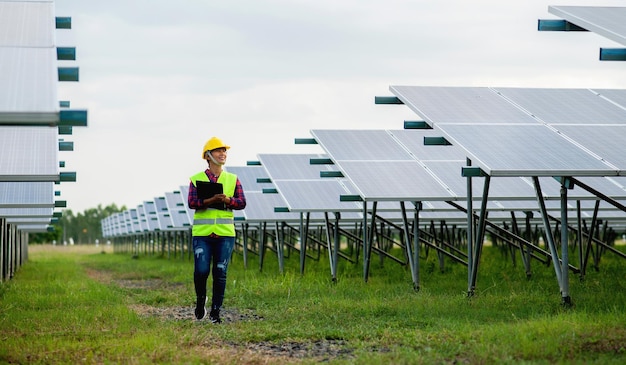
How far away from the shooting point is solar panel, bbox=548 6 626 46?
9312 millimetres

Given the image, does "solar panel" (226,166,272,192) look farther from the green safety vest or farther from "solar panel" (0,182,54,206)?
the green safety vest

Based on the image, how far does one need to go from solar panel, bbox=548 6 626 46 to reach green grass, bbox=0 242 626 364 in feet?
8.53

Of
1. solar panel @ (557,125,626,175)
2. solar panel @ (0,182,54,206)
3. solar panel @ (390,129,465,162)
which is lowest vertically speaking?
solar panel @ (0,182,54,206)

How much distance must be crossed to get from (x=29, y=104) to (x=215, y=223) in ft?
15.1

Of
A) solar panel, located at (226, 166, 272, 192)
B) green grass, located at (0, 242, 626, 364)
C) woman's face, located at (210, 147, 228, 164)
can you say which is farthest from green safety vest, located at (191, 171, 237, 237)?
solar panel, located at (226, 166, 272, 192)

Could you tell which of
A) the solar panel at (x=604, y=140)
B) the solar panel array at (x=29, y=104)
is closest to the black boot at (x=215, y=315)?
the solar panel array at (x=29, y=104)

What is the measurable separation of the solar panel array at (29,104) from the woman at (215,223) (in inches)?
59.3

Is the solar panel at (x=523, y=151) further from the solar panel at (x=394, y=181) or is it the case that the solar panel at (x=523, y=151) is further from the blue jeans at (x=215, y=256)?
the blue jeans at (x=215, y=256)

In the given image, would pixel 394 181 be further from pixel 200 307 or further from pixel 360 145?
pixel 200 307

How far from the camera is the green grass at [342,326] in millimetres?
7898

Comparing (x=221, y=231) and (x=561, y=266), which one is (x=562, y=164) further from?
(x=221, y=231)

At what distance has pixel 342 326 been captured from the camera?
33.1 feet

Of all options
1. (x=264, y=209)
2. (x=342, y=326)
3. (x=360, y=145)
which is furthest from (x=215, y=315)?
(x=264, y=209)

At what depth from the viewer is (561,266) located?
1135 cm
